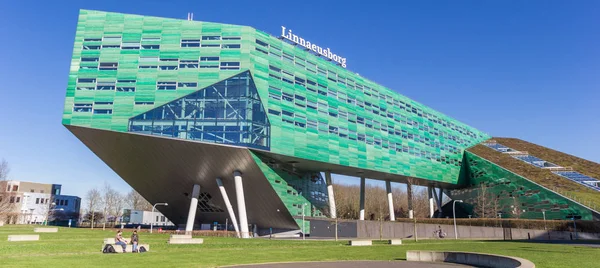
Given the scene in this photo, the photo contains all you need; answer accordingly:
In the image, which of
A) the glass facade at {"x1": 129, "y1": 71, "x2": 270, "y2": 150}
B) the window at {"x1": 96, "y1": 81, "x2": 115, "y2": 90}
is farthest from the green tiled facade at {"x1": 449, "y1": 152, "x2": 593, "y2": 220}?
the window at {"x1": 96, "y1": 81, "x2": 115, "y2": 90}

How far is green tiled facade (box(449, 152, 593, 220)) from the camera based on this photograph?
6812 cm

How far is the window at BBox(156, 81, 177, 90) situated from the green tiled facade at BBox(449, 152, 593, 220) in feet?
193

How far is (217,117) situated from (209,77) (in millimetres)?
4905

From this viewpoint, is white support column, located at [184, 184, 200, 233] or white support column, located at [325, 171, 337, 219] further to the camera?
white support column, located at [325, 171, 337, 219]

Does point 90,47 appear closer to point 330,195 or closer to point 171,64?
point 171,64

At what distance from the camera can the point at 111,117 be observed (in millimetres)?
45625

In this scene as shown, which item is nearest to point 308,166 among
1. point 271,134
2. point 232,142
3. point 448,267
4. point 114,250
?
point 271,134

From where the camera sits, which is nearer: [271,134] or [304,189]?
[271,134]

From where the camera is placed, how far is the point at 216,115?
1870 inches

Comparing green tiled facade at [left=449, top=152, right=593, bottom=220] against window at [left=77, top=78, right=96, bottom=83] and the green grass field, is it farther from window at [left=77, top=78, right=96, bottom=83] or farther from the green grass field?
window at [left=77, top=78, right=96, bottom=83]

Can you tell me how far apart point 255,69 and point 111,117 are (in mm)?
16550

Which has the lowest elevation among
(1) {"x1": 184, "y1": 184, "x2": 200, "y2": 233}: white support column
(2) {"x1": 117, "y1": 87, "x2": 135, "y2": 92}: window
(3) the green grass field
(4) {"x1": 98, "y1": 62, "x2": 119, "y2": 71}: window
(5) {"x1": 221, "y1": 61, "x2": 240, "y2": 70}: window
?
(3) the green grass field

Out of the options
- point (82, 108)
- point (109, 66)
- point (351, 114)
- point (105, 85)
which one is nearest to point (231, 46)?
point (109, 66)

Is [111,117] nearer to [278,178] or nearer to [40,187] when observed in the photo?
[278,178]
